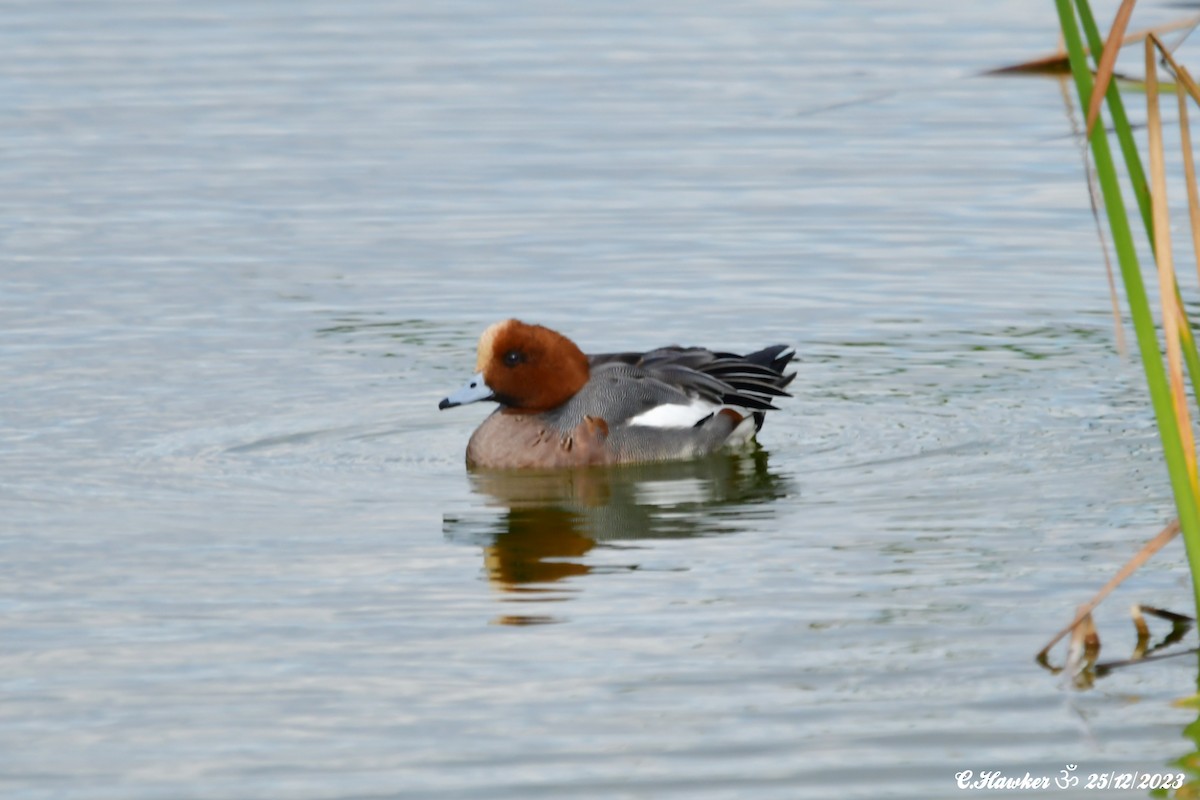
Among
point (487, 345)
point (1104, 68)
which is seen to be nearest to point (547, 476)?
point (487, 345)

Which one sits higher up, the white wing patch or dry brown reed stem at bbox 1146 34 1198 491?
dry brown reed stem at bbox 1146 34 1198 491

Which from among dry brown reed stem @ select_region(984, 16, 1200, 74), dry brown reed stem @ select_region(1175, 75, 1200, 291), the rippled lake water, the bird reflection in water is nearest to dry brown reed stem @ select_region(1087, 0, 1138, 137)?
dry brown reed stem @ select_region(984, 16, 1200, 74)

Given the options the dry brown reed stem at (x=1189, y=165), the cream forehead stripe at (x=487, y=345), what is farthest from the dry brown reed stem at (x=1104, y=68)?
the cream forehead stripe at (x=487, y=345)

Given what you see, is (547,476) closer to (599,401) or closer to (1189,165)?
(599,401)

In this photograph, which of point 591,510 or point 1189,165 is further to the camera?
point 591,510

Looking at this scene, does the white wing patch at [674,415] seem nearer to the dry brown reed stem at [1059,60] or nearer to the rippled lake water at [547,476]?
the rippled lake water at [547,476]

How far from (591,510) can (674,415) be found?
4.06 ft

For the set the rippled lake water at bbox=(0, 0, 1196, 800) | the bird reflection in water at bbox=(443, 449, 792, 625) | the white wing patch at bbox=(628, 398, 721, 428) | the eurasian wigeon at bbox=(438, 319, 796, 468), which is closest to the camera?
the rippled lake water at bbox=(0, 0, 1196, 800)

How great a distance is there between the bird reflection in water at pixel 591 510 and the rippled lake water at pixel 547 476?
0.04 metres

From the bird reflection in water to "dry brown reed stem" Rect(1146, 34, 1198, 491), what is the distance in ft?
10.4

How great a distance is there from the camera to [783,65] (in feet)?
78.2

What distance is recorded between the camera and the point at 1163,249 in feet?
21.4

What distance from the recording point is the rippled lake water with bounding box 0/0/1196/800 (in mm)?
7520

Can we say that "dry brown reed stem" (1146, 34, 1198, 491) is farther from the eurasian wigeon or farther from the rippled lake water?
the eurasian wigeon
